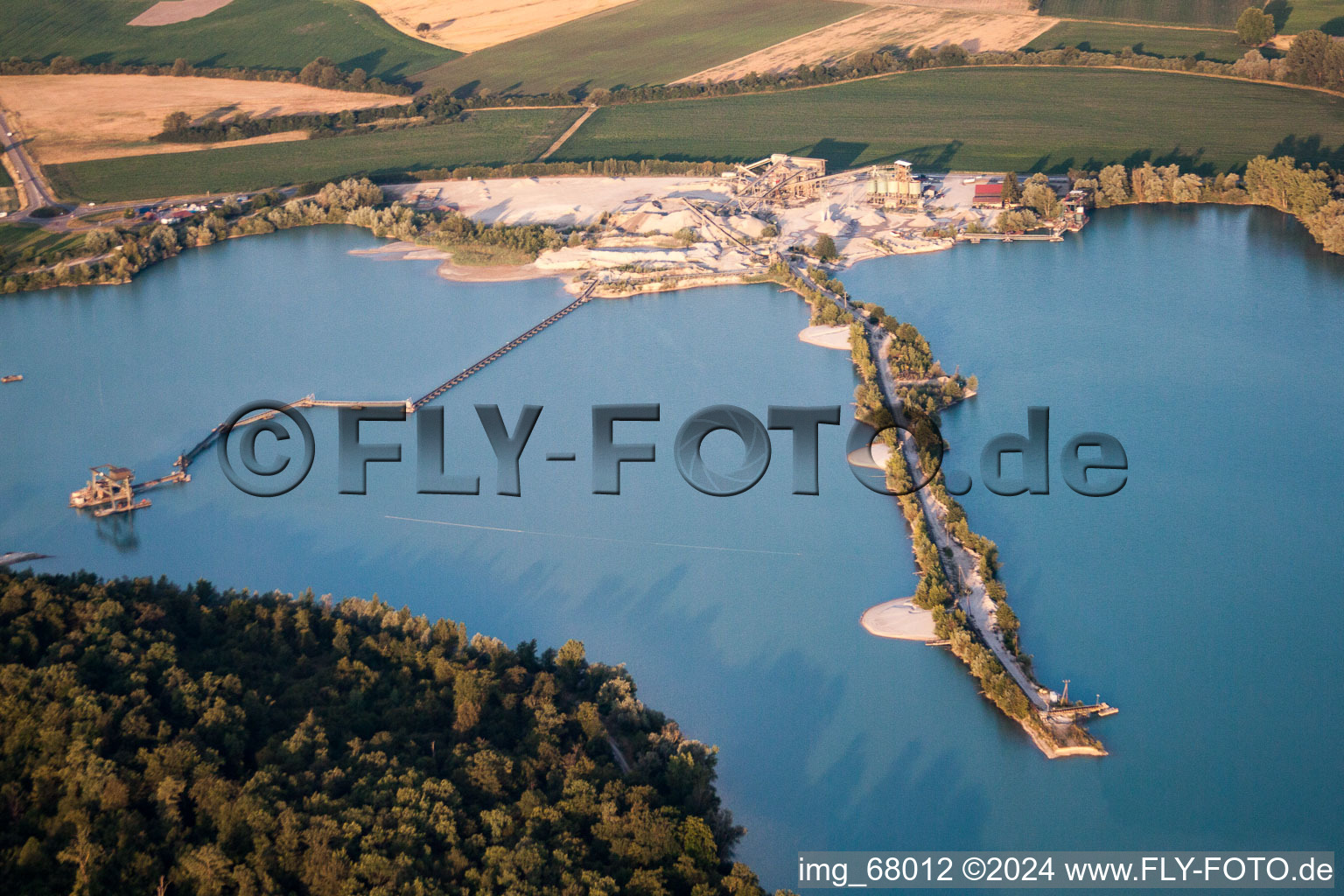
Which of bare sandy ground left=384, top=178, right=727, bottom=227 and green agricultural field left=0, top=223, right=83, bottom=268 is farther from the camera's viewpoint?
bare sandy ground left=384, top=178, right=727, bottom=227

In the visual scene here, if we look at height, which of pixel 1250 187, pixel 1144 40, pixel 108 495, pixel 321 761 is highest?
pixel 1144 40

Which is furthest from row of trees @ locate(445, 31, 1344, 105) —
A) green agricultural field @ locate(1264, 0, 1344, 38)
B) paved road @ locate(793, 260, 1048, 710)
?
paved road @ locate(793, 260, 1048, 710)

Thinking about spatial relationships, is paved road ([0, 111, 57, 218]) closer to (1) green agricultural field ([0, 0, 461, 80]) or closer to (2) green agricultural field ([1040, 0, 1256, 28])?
(1) green agricultural field ([0, 0, 461, 80])

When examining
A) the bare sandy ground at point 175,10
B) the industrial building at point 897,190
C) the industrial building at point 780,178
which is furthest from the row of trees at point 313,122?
the industrial building at point 897,190

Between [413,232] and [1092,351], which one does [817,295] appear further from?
[413,232]

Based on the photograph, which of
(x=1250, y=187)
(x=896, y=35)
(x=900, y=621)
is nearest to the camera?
(x=900, y=621)

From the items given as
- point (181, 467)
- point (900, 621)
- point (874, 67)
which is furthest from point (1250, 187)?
point (181, 467)

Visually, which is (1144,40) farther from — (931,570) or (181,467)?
(181,467)
